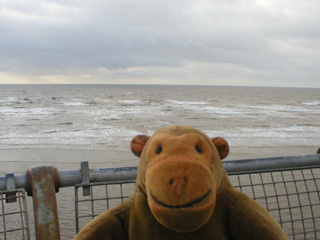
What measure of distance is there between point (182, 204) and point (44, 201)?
0.93 meters

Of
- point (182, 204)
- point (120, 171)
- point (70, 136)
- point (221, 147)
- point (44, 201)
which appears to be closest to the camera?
point (182, 204)

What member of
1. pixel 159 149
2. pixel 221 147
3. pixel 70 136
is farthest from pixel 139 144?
pixel 70 136

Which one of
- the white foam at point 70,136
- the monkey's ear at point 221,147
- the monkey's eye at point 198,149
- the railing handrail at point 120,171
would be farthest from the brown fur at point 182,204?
the white foam at point 70,136

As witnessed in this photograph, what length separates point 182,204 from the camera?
1029mm

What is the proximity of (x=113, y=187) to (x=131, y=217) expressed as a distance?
5.74 metres

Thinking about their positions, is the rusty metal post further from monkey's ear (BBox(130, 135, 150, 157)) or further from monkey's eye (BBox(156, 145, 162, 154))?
monkey's eye (BBox(156, 145, 162, 154))

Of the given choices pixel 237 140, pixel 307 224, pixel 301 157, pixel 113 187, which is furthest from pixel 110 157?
pixel 301 157

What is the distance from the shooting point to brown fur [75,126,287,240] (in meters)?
1.05

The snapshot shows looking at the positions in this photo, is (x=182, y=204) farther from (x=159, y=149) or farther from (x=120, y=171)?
(x=120, y=171)

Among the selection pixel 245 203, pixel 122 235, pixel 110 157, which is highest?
pixel 245 203

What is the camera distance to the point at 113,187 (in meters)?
6.86

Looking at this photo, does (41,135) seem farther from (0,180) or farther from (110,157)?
(0,180)

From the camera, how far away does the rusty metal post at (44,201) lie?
164cm

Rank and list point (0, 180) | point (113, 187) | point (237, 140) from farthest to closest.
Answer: point (237, 140)
point (113, 187)
point (0, 180)
